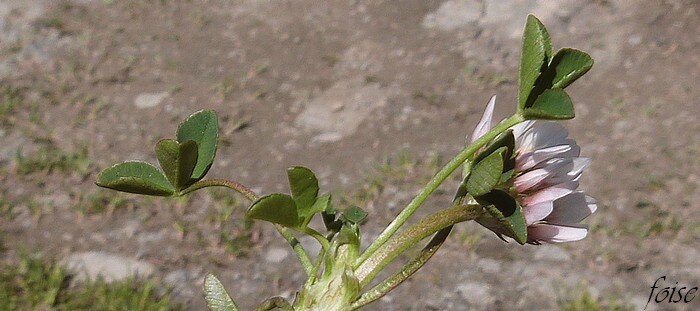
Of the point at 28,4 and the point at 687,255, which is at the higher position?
the point at 28,4

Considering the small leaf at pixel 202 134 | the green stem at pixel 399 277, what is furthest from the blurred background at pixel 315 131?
the green stem at pixel 399 277

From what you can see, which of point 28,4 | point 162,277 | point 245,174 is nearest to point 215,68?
point 245,174

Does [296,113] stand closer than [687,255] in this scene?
No

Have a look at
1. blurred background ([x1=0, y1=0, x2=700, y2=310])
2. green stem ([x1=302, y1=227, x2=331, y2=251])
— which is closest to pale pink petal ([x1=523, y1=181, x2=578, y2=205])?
green stem ([x1=302, y1=227, x2=331, y2=251])

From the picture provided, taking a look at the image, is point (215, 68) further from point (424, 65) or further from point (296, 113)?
point (424, 65)

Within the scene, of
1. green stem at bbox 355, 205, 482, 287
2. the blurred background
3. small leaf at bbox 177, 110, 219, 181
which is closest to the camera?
A: green stem at bbox 355, 205, 482, 287

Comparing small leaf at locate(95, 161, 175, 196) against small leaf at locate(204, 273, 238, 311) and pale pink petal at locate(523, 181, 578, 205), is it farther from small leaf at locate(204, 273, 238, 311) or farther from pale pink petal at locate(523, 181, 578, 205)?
pale pink petal at locate(523, 181, 578, 205)

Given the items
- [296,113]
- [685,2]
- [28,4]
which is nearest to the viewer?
[296,113]
